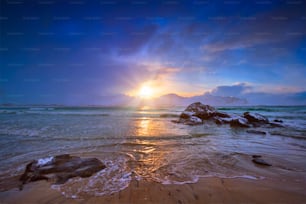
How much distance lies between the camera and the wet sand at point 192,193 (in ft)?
8.19

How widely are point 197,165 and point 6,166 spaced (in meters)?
5.45

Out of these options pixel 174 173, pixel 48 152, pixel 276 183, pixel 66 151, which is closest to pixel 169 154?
pixel 174 173

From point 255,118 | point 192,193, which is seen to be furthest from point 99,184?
point 255,118

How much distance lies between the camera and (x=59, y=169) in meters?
3.47

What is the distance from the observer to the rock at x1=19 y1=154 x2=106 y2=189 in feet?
10.3

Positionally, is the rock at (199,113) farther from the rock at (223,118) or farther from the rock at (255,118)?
the rock at (255,118)

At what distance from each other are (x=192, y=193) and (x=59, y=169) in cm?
324

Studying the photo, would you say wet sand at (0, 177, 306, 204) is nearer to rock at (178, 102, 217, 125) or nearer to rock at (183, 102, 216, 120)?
rock at (178, 102, 217, 125)

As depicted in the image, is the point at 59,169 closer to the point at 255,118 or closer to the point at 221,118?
the point at 221,118

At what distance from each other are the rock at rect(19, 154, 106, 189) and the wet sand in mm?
229

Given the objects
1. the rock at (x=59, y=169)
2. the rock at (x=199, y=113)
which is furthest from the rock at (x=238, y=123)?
the rock at (x=59, y=169)

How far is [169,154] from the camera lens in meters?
4.83

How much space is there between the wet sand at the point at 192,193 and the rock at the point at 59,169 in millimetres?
229

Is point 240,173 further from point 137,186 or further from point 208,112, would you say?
point 208,112
